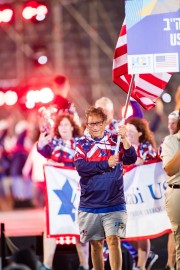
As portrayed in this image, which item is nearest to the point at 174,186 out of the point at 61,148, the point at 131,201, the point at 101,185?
the point at 101,185

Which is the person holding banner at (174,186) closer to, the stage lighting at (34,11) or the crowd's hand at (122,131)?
the crowd's hand at (122,131)

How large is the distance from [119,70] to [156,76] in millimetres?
449

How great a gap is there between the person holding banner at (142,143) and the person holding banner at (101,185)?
185 cm

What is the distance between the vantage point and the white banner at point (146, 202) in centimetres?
1131

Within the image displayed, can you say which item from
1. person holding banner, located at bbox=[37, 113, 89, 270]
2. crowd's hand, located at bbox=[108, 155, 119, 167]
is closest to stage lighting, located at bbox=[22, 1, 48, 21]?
person holding banner, located at bbox=[37, 113, 89, 270]

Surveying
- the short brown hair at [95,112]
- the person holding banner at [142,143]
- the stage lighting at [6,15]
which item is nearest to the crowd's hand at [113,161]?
the short brown hair at [95,112]

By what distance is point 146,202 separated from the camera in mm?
11391

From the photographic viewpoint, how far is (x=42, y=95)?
17047 millimetres

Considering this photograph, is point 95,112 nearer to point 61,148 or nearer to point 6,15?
point 61,148

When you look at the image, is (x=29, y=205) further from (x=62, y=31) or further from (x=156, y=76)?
(x=156, y=76)

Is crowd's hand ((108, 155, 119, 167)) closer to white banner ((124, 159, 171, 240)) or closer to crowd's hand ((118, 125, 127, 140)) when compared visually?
crowd's hand ((118, 125, 127, 140))

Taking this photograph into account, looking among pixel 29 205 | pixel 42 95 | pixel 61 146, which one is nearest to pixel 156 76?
pixel 61 146

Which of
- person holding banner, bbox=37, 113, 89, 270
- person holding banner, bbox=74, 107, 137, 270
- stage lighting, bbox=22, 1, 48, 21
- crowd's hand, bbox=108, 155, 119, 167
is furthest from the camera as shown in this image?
stage lighting, bbox=22, 1, 48, 21

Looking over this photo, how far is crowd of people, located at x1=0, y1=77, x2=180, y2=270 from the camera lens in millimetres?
9367
